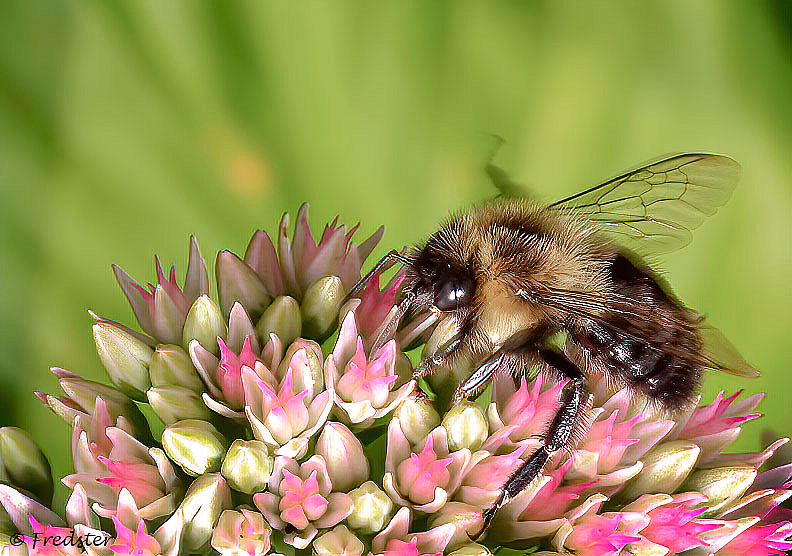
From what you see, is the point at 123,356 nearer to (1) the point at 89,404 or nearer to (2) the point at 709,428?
(1) the point at 89,404

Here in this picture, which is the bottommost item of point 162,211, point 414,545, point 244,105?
point 414,545

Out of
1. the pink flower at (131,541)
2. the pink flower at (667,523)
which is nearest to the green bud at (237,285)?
the pink flower at (131,541)

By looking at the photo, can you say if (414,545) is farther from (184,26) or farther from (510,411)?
(184,26)

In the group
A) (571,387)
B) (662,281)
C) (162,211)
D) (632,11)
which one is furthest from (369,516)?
(632,11)

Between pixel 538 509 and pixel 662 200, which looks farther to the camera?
pixel 662 200

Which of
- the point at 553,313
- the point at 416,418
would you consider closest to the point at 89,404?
the point at 416,418

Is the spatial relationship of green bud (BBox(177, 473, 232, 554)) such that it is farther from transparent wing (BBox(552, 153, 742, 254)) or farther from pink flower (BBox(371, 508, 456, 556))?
transparent wing (BBox(552, 153, 742, 254))

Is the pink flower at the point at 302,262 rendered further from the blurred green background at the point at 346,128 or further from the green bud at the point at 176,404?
the blurred green background at the point at 346,128
